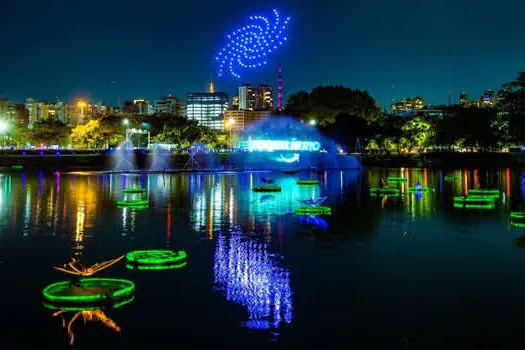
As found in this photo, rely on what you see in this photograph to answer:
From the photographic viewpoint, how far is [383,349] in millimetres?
9977

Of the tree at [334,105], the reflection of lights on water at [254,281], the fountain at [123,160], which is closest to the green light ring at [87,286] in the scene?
the reflection of lights on water at [254,281]

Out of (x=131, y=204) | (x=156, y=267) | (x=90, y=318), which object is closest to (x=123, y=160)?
(x=131, y=204)

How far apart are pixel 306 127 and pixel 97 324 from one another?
9931cm

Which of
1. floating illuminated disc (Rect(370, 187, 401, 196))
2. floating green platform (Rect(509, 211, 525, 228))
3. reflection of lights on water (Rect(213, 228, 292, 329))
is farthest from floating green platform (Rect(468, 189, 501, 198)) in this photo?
reflection of lights on water (Rect(213, 228, 292, 329))

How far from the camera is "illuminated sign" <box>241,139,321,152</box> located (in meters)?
107

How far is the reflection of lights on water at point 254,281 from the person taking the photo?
1164 centimetres

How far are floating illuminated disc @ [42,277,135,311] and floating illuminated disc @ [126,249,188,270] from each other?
2.29m

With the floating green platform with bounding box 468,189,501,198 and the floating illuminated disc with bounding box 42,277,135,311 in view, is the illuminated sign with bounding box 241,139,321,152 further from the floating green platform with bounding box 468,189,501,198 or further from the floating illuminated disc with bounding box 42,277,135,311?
the floating illuminated disc with bounding box 42,277,135,311

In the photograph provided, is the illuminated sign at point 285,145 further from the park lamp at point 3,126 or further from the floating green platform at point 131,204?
the floating green platform at point 131,204

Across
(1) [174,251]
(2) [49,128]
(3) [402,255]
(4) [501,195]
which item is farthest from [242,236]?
(2) [49,128]

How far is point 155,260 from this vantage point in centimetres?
1614

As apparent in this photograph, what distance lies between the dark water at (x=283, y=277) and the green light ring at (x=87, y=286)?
298 mm

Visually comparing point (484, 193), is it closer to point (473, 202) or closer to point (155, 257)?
point (473, 202)

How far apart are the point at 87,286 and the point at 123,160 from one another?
70015mm
